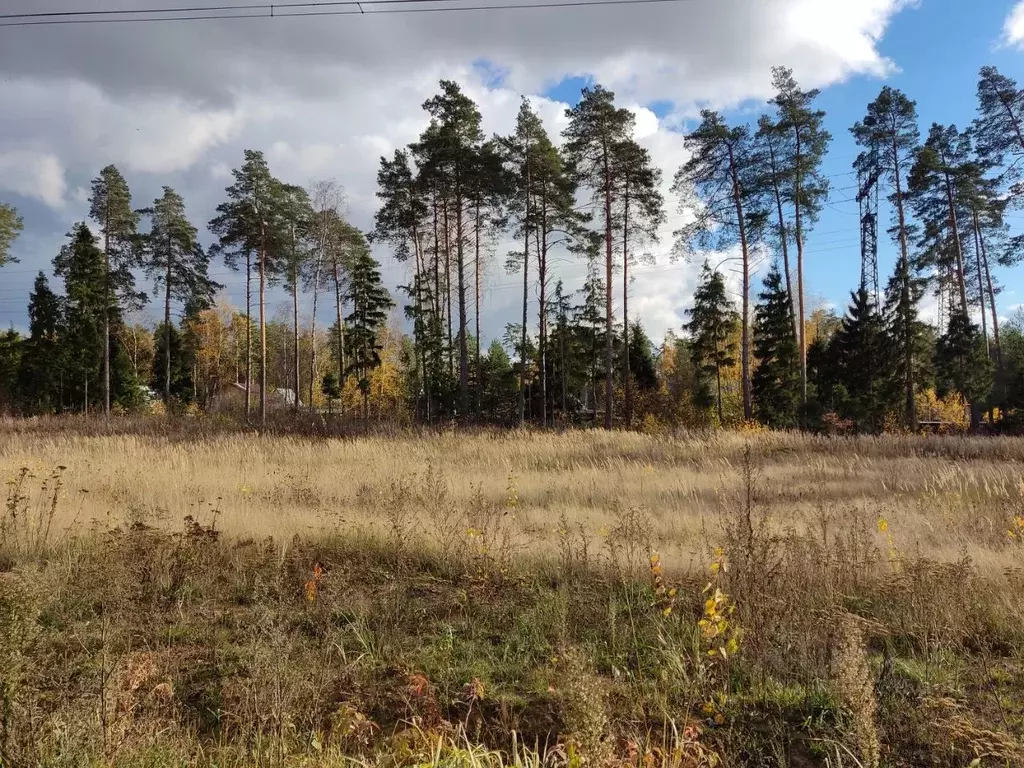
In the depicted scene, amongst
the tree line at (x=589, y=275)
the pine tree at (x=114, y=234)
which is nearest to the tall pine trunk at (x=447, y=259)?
the tree line at (x=589, y=275)

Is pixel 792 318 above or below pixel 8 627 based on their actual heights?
above

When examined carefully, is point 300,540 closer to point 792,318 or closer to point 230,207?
point 230,207

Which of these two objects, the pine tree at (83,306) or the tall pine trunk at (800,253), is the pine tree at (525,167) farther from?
the pine tree at (83,306)

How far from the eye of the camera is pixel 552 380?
39.7 m

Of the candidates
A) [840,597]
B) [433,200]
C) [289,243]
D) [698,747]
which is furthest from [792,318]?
[698,747]

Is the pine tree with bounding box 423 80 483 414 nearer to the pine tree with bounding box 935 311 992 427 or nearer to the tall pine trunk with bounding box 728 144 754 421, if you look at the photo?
the tall pine trunk with bounding box 728 144 754 421

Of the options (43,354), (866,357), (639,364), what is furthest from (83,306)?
(866,357)

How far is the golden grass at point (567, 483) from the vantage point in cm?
645

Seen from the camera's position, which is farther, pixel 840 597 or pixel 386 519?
pixel 386 519

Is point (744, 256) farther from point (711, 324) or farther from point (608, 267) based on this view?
point (711, 324)

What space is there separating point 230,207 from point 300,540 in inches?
1089

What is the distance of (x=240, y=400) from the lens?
4962 cm

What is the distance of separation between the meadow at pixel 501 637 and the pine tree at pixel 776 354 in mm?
25657

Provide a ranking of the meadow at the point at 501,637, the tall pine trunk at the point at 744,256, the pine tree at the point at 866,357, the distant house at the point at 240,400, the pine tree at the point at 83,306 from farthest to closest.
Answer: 1. the distant house at the point at 240,400
2. the pine tree at the point at 83,306
3. the pine tree at the point at 866,357
4. the tall pine trunk at the point at 744,256
5. the meadow at the point at 501,637
